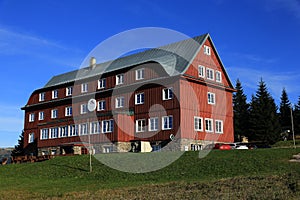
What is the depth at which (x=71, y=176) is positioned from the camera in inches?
1182

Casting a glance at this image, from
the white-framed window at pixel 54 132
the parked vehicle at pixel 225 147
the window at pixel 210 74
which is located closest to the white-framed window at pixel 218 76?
the window at pixel 210 74

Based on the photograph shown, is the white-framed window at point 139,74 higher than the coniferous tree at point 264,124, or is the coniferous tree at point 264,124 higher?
the white-framed window at point 139,74

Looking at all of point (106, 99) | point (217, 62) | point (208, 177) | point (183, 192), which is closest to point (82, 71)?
point (106, 99)

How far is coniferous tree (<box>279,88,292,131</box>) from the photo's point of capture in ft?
255

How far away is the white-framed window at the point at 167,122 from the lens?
42.4 m

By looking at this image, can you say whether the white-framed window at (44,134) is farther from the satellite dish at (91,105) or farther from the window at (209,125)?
the window at (209,125)

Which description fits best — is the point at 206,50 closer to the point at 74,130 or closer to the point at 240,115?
the point at 74,130

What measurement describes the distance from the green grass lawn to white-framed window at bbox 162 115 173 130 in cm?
881

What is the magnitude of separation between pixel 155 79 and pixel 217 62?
8.85 m

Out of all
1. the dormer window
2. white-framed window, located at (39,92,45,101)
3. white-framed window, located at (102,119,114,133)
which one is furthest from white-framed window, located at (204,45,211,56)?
white-framed window, located at (39,92,45,101)

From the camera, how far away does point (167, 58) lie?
45.2m

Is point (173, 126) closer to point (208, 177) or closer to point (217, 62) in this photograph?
point (217, 62)

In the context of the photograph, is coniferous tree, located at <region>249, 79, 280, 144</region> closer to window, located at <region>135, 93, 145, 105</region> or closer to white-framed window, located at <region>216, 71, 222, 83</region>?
white-framed window, located at <region>216, 71, 222, 83</region>

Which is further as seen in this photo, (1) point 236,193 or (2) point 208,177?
(2) point 208,177
